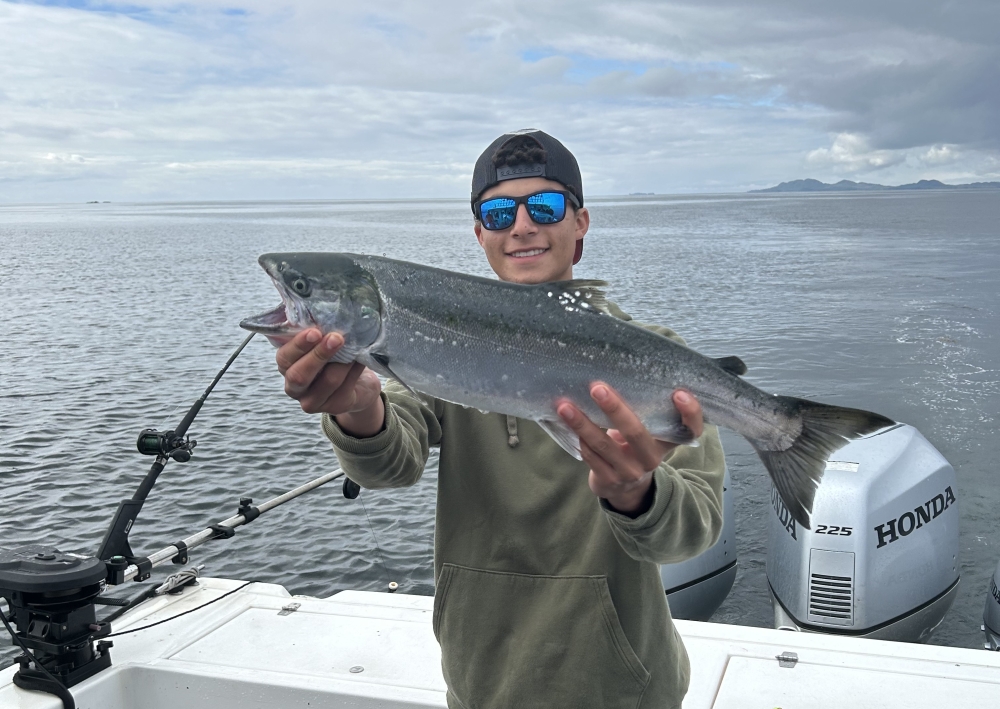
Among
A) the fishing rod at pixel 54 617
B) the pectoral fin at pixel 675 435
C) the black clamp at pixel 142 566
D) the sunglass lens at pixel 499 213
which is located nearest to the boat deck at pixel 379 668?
the fishing rod at pixel 54 617

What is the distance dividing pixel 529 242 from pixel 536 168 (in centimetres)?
33

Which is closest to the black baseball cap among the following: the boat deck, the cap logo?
the cap logo

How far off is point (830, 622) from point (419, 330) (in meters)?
6.05

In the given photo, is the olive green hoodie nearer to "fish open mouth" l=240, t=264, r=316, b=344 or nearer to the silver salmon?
the silver salmon

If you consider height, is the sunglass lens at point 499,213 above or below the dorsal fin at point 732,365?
above

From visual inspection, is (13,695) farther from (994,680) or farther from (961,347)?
(961,347)

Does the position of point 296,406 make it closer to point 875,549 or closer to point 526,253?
point 875,549

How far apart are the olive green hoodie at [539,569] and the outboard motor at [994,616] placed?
5.64 metres

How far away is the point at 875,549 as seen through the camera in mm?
7609

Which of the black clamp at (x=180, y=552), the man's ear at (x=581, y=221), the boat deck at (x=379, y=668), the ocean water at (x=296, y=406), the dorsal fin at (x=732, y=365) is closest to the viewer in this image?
the dorsal fin at (x=732, y=365)

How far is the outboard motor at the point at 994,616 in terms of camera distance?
7.60 m

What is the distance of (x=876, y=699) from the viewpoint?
4.80m

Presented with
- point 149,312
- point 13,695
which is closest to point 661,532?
point 13,695

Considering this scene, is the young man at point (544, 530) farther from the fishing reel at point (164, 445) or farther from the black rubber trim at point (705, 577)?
the black rubber trim at point (705, 577)
